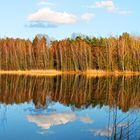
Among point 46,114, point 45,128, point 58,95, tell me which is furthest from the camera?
point 58,95

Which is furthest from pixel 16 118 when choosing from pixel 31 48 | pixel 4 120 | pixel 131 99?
pixel 31 48

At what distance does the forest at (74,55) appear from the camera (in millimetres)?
76500

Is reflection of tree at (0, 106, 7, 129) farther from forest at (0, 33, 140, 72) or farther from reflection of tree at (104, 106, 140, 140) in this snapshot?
forest at (0, 33, 140, 72)

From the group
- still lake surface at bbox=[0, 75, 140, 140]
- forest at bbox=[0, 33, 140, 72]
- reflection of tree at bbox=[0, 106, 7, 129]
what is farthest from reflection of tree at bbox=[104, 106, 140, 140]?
forest at bbox=[0, 33, 140, 72]

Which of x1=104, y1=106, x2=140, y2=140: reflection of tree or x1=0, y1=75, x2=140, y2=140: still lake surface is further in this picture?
x1=0, y1=75, x2=140, y2=140: still lake surface

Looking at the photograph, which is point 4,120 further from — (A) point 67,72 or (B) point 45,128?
(A) point 67,72

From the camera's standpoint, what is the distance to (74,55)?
79875 mm

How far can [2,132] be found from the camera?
49.0 ft

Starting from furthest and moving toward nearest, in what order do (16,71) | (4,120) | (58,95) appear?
1. (16,71)
2. (58,95)
3. (4,120)

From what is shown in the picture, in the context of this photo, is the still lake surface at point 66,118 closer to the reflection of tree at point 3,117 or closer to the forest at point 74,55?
the reflection of tree at point 3,117

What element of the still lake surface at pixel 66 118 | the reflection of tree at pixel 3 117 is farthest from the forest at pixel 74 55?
the reflection of tree at pixel 3 117

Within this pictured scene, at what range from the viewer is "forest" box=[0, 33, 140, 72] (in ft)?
251

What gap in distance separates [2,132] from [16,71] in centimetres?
6334

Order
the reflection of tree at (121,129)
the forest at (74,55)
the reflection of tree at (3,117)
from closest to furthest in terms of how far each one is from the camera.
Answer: the reflection of tree at (121,129)
the reflection of tree at (3,117)
the forest at (74,55)
